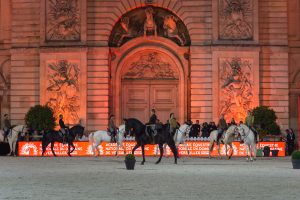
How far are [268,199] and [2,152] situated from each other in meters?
27.4

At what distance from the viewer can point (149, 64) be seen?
48.7 metres

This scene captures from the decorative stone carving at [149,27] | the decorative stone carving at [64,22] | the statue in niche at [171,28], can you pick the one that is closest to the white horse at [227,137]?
the decorative stone carving at [149,27]

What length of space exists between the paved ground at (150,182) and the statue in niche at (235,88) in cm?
1316

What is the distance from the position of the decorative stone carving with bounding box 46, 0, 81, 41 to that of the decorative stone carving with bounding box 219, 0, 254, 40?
7928 millimetres

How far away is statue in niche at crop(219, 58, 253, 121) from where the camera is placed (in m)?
46.1

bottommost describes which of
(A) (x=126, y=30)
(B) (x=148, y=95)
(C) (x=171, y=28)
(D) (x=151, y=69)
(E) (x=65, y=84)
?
(B) (x=148, y=95)

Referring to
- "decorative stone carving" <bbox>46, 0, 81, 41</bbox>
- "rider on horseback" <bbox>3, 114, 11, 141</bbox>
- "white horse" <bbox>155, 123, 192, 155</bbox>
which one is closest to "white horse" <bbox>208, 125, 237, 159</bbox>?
"white horse" <bbox>155, 123, 192, 155</bbox>

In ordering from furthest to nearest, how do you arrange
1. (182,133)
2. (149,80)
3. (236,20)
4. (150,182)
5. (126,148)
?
1. (149,80)
2. (236,20)
3. (126,148)
4. (182,133)
5. (150,182)

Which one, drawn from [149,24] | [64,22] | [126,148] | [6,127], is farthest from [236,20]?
[6,127]

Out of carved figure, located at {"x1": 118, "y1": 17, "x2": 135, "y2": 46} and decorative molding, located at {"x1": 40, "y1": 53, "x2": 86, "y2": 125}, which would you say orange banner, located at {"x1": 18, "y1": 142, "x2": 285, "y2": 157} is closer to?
decorative molding, located at {"x1": 40, "y1": 53, "x2": 86, "y2": 125}

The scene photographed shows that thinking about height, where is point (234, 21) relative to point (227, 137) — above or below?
above

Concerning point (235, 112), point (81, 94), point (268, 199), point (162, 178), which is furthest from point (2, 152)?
point (268, 199)

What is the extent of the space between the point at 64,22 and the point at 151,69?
568 centimetres

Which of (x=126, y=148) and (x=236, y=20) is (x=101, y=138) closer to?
(x=126, y=148)
